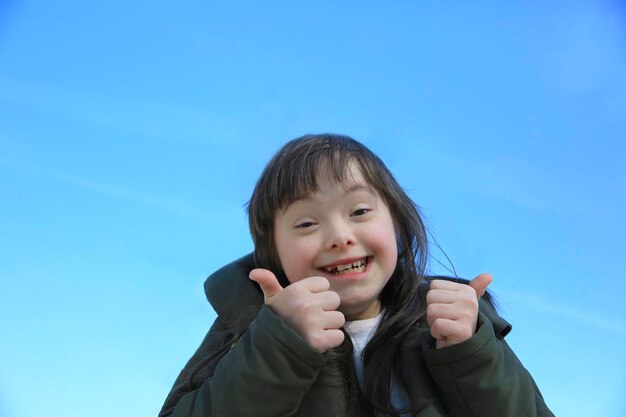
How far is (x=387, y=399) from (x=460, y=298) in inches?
19.1

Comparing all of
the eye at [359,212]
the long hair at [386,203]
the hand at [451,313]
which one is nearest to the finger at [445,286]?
the hand at [451,313]

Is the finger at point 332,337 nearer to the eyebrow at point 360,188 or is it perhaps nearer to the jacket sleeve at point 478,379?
the jacket sleeve at point 478,379

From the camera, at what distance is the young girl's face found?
8.37ft

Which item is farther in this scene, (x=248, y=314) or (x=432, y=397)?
(x=248, y=314)

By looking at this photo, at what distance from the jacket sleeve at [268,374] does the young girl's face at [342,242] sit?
0.49 meters

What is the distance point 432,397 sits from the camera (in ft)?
7.51

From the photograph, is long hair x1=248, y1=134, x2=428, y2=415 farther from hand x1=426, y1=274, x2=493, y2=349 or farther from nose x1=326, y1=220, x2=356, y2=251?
hand x1=426, y1=274, x2=493, y2=349

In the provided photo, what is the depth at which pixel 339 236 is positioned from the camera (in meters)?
2.50

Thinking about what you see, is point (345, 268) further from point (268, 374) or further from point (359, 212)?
point (268, 374)

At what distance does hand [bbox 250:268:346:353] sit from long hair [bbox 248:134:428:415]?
14.9 inches

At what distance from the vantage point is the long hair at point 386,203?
257 cm

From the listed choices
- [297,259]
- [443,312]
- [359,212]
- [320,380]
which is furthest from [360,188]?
[320,380]

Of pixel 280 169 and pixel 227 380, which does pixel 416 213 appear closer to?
pixel 280 169

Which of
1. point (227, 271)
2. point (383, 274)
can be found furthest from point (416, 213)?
point (227, 271)
